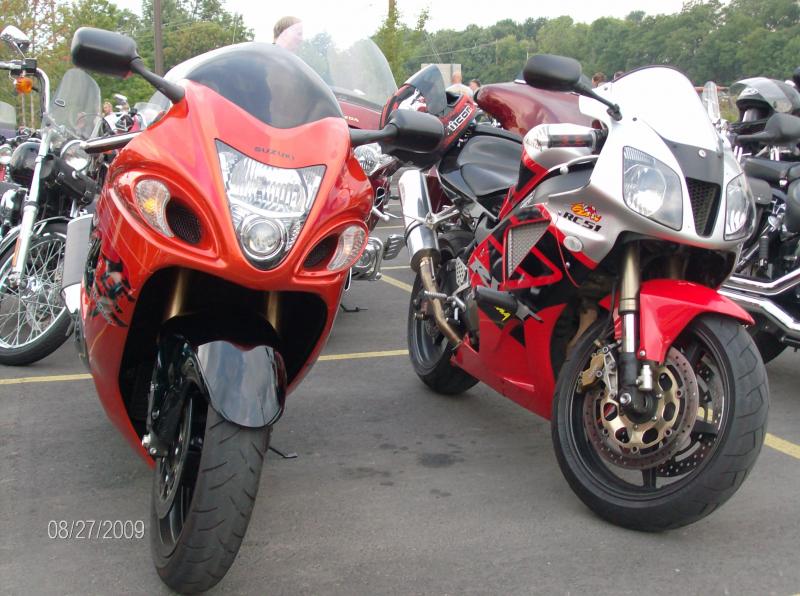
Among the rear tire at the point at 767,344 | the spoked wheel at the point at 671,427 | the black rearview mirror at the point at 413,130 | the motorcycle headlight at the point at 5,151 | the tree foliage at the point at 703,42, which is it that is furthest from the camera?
the tree foliage at the point at 703,42

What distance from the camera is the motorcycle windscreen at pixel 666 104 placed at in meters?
3.14

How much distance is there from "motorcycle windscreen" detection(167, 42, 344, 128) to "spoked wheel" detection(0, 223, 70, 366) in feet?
8.32

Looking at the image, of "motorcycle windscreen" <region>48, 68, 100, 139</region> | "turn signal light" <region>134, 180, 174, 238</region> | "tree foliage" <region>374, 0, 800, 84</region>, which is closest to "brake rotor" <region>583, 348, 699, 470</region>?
"turn signal light" <region>134, 180, 174, 238</region>

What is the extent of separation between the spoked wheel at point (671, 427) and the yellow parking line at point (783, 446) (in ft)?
3.50

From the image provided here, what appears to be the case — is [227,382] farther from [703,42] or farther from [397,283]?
[703,42]

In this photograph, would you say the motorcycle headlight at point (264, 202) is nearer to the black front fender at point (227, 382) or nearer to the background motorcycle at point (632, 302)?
the black front fender at point (227, 382)

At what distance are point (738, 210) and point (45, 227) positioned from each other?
12.3ft

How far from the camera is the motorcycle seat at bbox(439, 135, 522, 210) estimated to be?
4.35 m

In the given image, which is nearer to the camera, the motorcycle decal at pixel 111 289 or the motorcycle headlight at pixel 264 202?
the motorcycle headlight at pixel 264 202

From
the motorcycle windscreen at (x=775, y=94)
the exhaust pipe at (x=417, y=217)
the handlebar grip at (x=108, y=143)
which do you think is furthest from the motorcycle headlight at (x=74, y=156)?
the motorcycle windscreen at (x=775, y=94)

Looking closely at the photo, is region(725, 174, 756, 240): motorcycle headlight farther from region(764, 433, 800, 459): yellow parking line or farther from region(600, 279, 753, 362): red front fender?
region(764, 433, 800, 459): yellow parking line

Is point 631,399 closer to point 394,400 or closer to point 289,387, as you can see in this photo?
point 289,387

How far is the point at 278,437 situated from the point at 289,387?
3.08ft

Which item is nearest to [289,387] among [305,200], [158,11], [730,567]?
[305,200]
